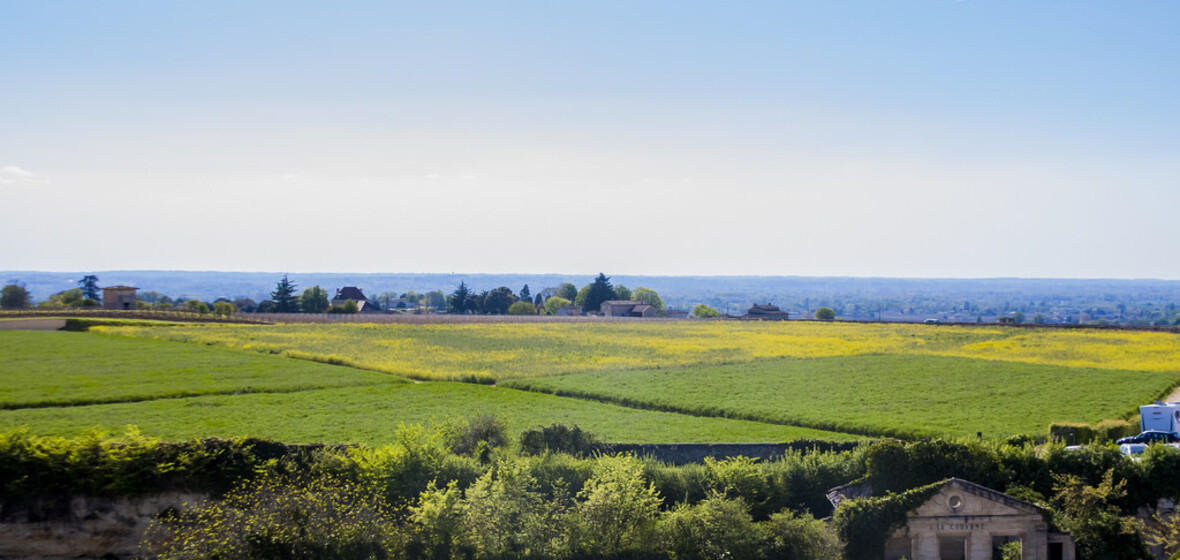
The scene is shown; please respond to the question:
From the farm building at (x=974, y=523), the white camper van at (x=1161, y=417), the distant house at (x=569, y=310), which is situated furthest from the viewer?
the distant house at (x=569, y=310)

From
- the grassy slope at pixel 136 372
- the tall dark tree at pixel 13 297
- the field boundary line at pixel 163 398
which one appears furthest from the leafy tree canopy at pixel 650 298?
the field boundary line at pixel 163 398

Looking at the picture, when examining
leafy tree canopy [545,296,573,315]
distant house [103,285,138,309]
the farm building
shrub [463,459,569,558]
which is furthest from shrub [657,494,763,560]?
leafy tree canopy [545,296,573,315]

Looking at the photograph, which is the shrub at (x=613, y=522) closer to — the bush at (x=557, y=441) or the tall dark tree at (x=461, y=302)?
the bush at (x=557, y=441)

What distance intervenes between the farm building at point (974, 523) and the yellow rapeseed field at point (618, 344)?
30.7 meters

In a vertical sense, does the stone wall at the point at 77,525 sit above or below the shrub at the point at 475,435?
below

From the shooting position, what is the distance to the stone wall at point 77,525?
2078 cm

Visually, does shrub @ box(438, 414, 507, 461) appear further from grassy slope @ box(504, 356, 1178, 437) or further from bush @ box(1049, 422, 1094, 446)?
bush @ box(1049, 422, 1094, 446)

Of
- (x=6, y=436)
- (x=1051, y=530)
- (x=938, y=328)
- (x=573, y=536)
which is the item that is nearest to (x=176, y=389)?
(x=6, y=436)

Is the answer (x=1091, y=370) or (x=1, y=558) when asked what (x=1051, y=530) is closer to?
(x=1, y=558)

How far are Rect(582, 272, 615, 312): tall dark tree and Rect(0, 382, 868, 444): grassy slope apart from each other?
108 m

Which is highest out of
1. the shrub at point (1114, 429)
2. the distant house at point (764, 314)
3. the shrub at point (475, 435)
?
the distant house at point (764, 314)

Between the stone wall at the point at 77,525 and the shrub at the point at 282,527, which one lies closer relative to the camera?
the shrub at the point at 282,527

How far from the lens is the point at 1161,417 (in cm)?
3116

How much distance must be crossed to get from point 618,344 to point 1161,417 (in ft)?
137
